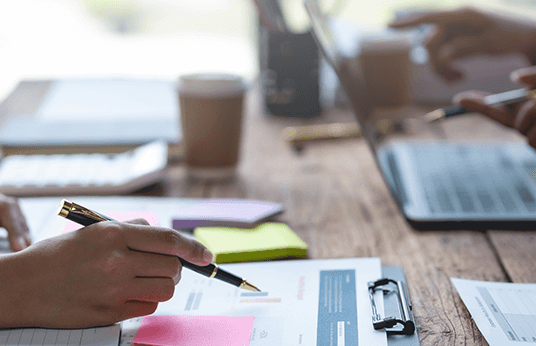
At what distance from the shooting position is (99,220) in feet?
1.62

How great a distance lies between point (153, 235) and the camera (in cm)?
49

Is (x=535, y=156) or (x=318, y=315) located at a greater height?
(x=535, y=156)

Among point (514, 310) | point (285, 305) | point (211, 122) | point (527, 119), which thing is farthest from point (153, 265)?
point (527, 119)

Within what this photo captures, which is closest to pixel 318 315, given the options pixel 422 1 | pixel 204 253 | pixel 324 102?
pixel 204 253

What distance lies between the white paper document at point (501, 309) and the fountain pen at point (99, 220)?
0.22m

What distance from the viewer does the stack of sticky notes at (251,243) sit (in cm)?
63

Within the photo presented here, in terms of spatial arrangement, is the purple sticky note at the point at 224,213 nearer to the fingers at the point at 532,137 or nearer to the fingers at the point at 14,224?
the fingers at the point at 14,224

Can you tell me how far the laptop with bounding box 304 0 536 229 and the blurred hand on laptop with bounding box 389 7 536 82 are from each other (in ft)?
0.75

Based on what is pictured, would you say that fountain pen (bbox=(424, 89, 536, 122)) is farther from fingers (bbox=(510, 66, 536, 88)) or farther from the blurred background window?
the blurred background window

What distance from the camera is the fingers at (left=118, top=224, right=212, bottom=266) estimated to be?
0.49 meters

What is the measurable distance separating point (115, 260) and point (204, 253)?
3.2 inches

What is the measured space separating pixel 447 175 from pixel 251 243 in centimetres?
40

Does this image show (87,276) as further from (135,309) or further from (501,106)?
(501,106)

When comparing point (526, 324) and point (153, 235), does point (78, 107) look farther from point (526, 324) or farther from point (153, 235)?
point (526, 324)
